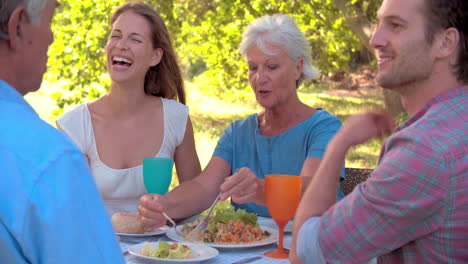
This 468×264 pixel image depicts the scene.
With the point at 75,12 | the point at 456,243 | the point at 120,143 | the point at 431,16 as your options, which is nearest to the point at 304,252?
the point at 456,243

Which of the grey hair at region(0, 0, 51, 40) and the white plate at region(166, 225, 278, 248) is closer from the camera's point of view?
the grey hair at region(0, 0, 51, 40)

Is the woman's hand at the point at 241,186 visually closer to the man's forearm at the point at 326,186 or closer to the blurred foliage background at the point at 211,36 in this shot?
the man's forearm at the point at 326,186

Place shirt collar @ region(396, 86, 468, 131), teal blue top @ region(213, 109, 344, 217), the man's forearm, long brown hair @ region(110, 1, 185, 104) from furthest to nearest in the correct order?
long brown hair @ region(110, 1, 185, 104) → teal blue top @ region(213, 109, 344, 217) → the man's forearm → shirt collar @ region(396, 86, 468, 131)

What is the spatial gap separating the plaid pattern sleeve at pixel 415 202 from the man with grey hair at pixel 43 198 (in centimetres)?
66

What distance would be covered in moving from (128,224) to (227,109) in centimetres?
1390

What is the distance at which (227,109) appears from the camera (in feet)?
52.4

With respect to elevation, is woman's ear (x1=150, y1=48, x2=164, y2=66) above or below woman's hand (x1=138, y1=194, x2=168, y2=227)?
above

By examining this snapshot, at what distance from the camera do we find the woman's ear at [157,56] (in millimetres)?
3259

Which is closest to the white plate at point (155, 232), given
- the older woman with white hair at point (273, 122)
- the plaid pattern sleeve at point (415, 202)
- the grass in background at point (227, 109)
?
the older woman with white hair at point (273, 122)

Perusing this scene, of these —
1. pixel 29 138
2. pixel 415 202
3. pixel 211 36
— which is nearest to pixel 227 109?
pixel 211 36

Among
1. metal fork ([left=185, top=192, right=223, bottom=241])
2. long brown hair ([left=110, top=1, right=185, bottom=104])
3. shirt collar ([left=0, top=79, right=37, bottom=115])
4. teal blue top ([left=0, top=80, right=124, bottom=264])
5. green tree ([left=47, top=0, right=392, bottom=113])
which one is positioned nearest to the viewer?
teal blue top ([left=0, top=80, right=124, bottom=264])

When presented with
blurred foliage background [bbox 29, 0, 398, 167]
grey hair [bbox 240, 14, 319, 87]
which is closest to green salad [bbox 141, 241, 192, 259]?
grey hair [bbox 240, 14, 319, 87]

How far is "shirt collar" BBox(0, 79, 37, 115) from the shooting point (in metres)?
0.91

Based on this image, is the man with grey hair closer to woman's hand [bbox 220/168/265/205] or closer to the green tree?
woman's hand [bbox 220/168/265/205]
